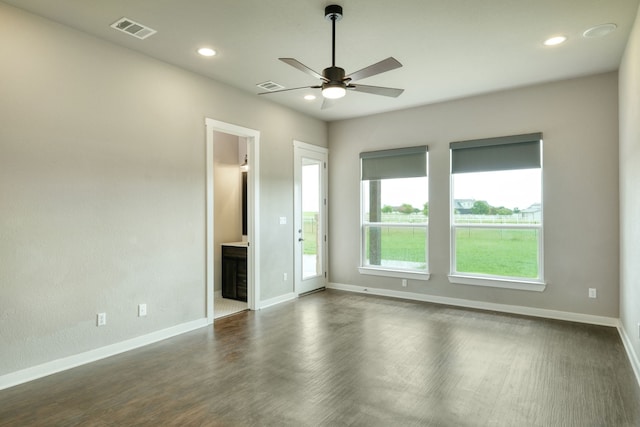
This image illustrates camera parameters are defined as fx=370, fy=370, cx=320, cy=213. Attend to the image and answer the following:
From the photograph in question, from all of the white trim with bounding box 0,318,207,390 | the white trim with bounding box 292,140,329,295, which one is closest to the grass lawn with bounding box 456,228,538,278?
the white trim with bounding box 292,140,329,295

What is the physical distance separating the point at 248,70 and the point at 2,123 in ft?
7.82

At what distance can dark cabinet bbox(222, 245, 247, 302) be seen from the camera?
5.58m

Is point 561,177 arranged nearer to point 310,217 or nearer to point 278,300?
point 310,217

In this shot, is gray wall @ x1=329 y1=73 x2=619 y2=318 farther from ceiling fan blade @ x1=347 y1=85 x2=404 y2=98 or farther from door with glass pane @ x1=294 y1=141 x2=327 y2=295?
ceiling fan blade @ x1=347 y1=85 x2=404 y2=98

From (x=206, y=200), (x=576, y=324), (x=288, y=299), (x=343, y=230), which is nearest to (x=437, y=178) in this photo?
(x=343, y=230)

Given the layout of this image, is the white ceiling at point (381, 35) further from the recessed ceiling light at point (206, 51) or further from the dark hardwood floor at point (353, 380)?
the dark hardwood floor at point (353, 380)

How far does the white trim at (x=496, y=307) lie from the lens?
4.50 m

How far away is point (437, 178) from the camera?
563 cm

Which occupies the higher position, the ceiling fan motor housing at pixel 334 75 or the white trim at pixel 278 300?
the ceiling fan motor housing at pixel 334 75

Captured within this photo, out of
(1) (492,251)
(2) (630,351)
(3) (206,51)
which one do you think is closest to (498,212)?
(1) (492,251)

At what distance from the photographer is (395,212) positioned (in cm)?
612

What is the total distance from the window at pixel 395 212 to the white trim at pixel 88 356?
3.16 meters

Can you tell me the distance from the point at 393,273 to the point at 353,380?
10.4ft

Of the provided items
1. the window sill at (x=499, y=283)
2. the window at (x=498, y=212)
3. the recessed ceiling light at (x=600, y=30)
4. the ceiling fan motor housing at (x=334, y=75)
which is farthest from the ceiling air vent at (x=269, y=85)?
the window sill at (x=499, y=283)
